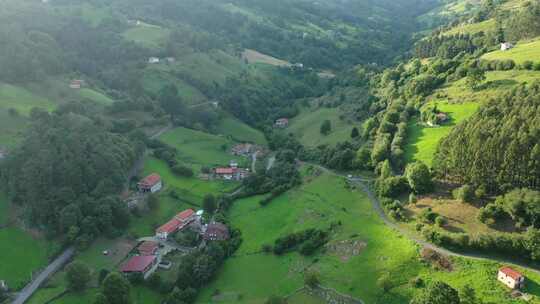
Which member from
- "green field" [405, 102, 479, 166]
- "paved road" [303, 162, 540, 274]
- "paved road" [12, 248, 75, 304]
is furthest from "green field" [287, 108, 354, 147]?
"paved road" [12, 248, 75, 304]

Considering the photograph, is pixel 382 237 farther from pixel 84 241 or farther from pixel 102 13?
pixel 102 13

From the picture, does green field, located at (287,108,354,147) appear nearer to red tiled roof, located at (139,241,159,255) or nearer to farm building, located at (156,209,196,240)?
farm building, located at (156,209,196,240)

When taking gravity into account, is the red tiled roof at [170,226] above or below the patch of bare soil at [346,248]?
below

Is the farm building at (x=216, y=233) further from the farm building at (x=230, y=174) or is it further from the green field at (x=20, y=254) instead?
the green field at (x=20, y=254)

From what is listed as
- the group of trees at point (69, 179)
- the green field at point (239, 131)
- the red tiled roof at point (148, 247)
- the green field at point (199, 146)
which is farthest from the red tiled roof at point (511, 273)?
the green field at point (239, 131)

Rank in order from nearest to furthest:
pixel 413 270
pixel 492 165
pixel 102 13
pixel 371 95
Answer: pixel 413 270, pixel 492 165, pixel 371 95, pixel 102 13

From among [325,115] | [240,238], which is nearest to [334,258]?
[240,238]
